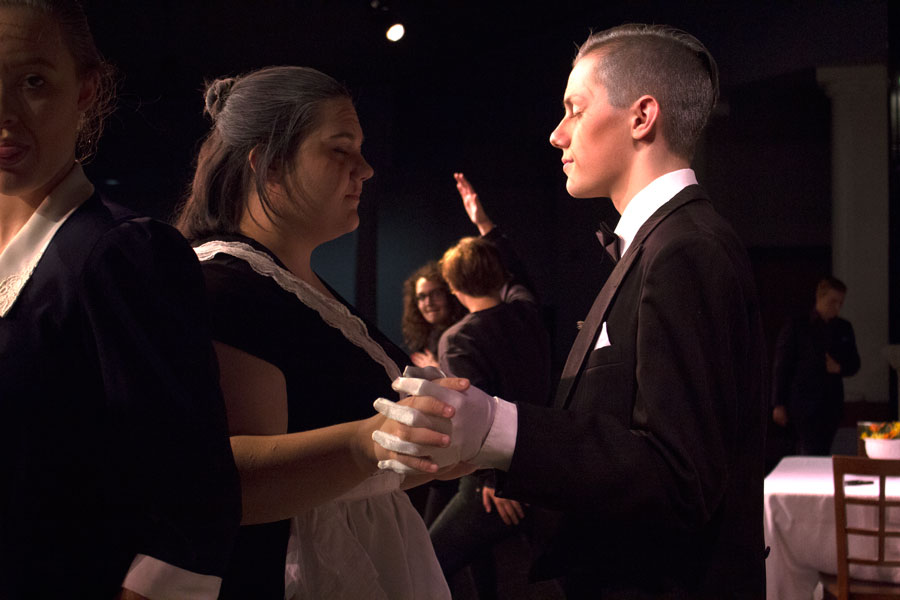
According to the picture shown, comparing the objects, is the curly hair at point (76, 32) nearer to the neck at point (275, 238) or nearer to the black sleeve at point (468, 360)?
the neck at point (275, 238)

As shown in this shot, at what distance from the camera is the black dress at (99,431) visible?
811 millimetres

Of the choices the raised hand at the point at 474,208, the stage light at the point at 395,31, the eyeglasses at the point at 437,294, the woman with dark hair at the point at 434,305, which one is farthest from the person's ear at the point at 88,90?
the stage light at the point at 395,31

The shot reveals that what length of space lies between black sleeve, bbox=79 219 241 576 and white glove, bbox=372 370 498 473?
177mm

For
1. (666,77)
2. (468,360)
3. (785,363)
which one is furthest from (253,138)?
(785,363)

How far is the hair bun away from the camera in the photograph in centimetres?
141

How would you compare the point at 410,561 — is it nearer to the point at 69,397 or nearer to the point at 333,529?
the point at 333,529

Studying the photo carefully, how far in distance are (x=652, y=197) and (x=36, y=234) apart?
31.1 inches

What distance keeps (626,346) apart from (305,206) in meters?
0.54

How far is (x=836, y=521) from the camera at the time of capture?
2.72 metres

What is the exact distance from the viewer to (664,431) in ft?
3.28

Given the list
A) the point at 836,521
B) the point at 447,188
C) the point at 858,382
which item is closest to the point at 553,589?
the point at 836,521

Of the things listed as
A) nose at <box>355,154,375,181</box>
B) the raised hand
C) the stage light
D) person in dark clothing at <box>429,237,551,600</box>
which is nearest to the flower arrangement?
person in dark clothing at <box>429,237,551,600</box>

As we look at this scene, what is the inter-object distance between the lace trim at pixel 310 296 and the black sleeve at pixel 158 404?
349 mm

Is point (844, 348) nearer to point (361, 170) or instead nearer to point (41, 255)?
point (361, 170)
